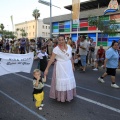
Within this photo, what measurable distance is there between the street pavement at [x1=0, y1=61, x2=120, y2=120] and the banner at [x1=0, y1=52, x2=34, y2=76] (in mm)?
575

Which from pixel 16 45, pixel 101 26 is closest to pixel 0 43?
pixel 16 45

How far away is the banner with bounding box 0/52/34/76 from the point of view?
A: 278 inches

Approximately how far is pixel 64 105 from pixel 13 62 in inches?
115

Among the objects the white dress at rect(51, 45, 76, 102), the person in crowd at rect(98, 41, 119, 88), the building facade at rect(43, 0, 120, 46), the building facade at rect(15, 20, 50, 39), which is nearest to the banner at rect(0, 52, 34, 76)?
the white dress at rect(51, 45, 76, 102)

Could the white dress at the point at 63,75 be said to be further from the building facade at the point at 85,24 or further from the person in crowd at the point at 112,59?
the building facade at the point at 85,24

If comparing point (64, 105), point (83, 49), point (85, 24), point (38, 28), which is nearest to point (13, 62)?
point (64, 105)

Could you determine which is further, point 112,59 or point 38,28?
point 38,28

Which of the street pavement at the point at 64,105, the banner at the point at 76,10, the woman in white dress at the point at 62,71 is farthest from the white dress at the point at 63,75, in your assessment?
the banner at the point at 76,10

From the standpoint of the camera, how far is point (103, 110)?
16.3ft

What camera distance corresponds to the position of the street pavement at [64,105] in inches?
180

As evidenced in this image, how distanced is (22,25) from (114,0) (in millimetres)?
88964

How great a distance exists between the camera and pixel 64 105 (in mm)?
5277

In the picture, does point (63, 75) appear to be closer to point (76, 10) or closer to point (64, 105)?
point (64, 105)

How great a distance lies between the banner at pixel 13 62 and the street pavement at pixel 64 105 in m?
0.57
